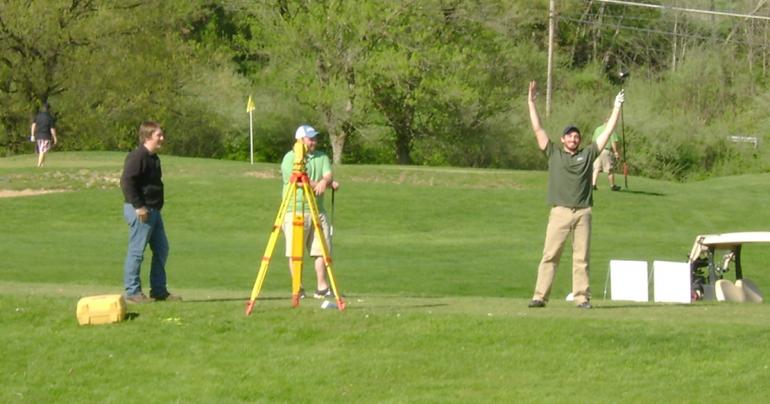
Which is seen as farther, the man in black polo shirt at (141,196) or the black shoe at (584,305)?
the black shoe at (584,305)

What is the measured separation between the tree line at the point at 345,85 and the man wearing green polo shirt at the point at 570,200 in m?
44.7

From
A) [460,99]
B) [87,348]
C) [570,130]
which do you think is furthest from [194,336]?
[460,99]

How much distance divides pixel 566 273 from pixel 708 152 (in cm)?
5046

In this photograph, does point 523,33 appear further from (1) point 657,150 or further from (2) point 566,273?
(2) point 566,273

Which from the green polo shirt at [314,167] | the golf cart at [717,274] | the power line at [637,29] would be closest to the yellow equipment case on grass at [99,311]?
the green polo shirt at [314,167]

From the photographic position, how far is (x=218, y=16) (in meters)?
76.2

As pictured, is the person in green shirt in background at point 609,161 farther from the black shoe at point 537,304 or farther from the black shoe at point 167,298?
the black shoe at point 167,298

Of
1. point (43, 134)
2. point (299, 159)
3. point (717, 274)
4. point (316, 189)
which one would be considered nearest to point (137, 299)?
point (299, 159)

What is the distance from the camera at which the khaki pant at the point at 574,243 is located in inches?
603

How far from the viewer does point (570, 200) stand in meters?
15.2

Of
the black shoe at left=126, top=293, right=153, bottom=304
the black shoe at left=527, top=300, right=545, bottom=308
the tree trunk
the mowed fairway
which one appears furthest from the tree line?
the black shoe at left=126, top=293, right=153, bottom=304

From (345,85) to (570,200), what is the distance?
154ft

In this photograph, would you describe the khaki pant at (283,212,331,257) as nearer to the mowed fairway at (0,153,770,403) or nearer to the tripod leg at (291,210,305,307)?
the mowed fairway at (0,153,770,403)

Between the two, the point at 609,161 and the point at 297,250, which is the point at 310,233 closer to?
the point at 297,250
